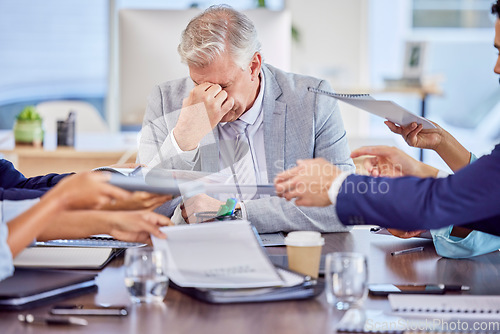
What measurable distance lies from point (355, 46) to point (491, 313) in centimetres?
556

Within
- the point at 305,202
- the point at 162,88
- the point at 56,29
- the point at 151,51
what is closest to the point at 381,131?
the point at 56,29

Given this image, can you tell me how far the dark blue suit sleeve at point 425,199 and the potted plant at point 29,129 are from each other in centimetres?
241

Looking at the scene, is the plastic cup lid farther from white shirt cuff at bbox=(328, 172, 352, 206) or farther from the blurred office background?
the blurred office background

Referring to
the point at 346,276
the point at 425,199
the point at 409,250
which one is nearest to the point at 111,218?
the point at 346,276

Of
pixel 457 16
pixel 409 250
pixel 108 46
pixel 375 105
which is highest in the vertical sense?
pixel 457 16

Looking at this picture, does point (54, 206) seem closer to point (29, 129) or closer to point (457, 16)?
point (29, 129)

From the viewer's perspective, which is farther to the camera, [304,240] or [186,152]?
[186,152]

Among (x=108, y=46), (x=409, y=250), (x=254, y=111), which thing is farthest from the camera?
(x=108, y=46)

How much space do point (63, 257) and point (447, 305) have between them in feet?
2.59

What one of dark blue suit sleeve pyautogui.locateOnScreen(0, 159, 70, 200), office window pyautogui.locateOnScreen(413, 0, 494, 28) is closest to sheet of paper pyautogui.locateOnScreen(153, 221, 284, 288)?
dark blue suit sleeve pyautogui.locateOnScreen(0, 159, 70, 200)

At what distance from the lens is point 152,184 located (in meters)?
1.19

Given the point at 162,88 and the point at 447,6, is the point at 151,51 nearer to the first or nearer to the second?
the point at 162,88

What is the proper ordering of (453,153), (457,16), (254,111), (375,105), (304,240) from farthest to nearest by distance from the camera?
1. (457,16)
2. (254,111)
3. (453,153)
4. (375,105)
5. (304,240)

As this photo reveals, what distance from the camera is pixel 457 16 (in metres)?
6.82
